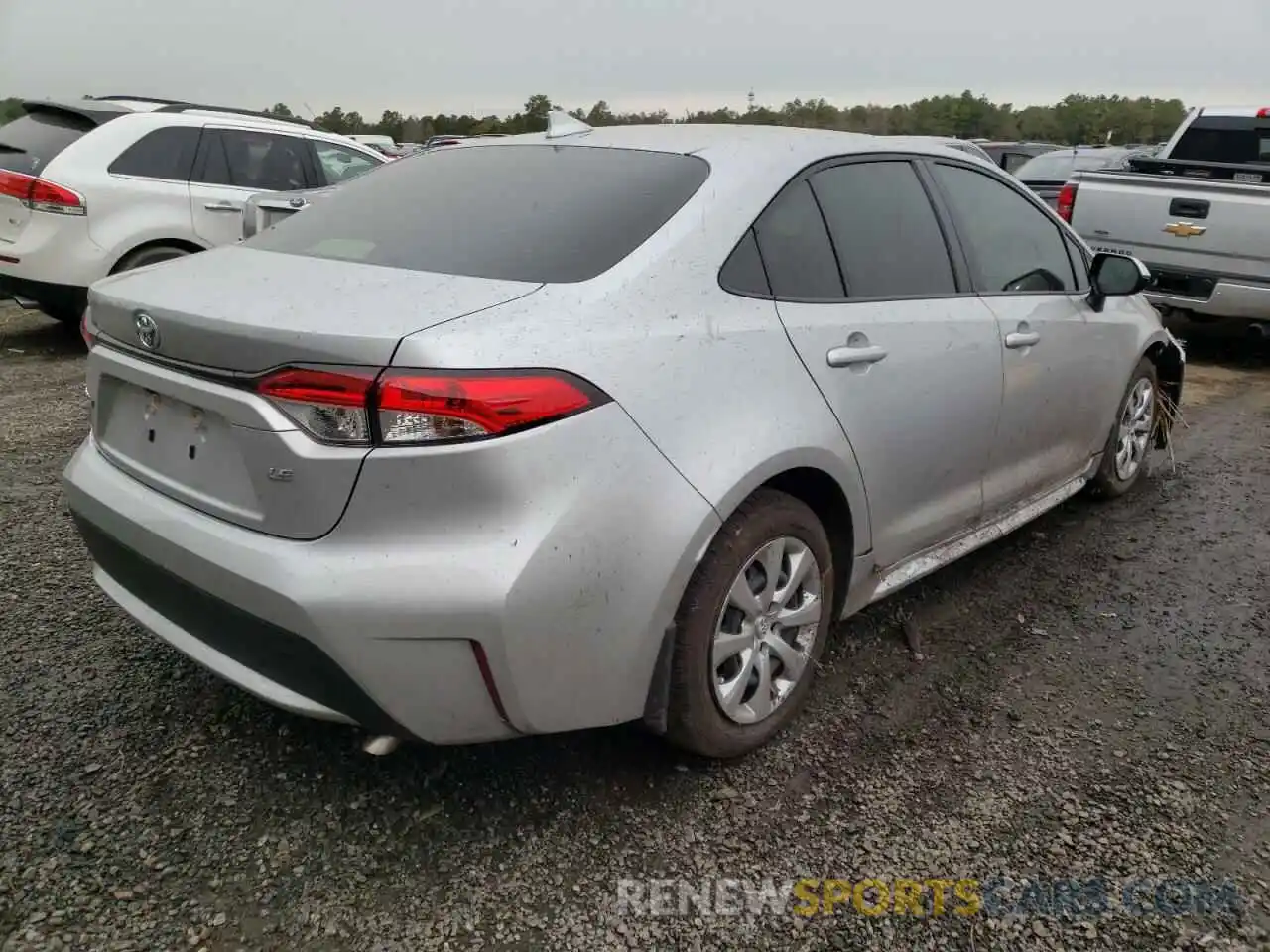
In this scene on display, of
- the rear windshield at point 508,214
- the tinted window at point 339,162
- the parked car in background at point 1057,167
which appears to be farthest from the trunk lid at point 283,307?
the parked car in background at point 1057,167

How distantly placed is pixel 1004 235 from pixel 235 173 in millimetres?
5897

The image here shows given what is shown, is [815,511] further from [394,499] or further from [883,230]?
[394,499]

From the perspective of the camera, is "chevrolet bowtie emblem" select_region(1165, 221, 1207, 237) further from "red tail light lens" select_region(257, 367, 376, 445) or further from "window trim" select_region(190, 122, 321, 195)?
"red tail light lens" select_region(257, 367, 376, 445)

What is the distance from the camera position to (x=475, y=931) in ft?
6.79

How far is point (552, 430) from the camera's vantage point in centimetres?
198

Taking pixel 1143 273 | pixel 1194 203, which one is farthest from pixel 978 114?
pixel 1143 273

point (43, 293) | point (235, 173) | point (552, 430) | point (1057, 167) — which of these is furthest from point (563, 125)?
point (1057, 167)

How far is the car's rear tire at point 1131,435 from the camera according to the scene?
4.43m

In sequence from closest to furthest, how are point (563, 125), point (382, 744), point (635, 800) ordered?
point (382, 744) < point (635, 800) < point (563, 125)

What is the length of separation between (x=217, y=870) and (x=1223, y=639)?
3139 mm

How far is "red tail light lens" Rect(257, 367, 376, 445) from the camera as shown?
1942 millimetres

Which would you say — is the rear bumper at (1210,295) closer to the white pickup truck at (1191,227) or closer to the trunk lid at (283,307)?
the white pickup truck at (1191,227)

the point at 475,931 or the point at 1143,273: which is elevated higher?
the point at 1143,273

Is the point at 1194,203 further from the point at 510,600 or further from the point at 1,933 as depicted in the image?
the point at 1,933
